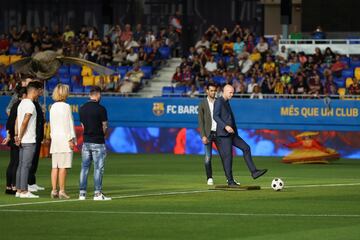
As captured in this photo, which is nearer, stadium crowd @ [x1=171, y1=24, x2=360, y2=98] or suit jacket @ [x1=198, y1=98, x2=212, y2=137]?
suit jacket @ [x1=198, y1=98, x2=212, y2=137]

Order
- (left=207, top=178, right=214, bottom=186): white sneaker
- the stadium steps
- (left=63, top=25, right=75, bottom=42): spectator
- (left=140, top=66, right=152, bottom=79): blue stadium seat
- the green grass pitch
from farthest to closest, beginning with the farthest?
(left=63, top=25, right=75, bottom=42): spectator, (left=140, top=66, right=152, bottom=79): blue stadium seat, the stadium steps, (left=207, top=178, right=214, bottom=186): white sneaker, the green grass pitch

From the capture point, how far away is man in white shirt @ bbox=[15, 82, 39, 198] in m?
20.5

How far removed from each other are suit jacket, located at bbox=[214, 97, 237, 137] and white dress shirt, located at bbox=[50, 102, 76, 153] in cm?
363

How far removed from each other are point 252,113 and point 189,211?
65.7ft

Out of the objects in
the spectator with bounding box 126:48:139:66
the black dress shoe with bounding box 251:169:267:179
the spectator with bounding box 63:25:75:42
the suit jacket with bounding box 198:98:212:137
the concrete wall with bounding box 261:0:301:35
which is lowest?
the black dress shoe with bounding box 251:169:267:179

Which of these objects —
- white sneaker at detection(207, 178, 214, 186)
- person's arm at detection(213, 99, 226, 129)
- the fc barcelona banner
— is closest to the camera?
person's arm at detection(213, 99, 226, 129)

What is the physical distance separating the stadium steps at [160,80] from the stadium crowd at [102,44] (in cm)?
36

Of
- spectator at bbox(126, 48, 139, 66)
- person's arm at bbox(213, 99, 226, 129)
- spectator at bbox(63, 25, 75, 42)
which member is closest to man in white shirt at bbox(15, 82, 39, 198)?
person's arm at bbox(213, 99, 226, 129)

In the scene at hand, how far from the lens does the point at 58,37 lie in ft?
161

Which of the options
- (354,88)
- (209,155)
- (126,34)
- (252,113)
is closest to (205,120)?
(209,155)

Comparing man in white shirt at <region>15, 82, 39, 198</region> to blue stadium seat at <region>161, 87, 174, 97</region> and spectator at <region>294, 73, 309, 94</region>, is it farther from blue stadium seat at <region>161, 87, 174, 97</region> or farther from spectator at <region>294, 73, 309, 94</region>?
blue stadium seat at <region>161, 87, 174, 97</region>

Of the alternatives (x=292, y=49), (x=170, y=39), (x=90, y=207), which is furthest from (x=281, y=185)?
(x=170, y=39)

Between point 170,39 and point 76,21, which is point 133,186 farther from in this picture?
point 76,21

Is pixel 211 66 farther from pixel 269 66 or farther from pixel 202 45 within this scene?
pixel 269 66
